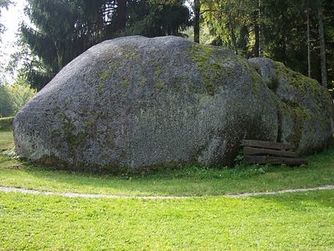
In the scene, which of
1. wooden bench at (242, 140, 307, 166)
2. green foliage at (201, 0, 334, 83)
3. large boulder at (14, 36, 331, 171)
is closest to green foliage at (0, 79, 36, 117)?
green foliage at (201, 0, 334, 83)

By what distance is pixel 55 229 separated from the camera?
8578 mm

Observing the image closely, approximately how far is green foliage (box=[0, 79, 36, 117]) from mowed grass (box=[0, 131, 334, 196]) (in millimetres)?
59708

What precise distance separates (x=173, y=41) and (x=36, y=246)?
45.3ft

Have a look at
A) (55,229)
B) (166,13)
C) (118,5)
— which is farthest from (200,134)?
(118,5)

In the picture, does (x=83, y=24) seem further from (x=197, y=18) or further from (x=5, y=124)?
(x=5, y=124)

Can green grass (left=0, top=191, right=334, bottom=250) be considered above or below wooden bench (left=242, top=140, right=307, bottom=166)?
below

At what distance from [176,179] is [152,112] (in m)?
3.03

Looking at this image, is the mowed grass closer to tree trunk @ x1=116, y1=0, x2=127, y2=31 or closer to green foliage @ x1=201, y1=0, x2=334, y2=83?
green foliage @ x1=201, y1=0, x2=334, y2=83

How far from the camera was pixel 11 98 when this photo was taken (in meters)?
82.2

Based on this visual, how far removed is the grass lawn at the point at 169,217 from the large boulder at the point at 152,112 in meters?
2.66

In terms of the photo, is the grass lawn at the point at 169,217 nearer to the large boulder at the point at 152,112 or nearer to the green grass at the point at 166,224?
the green grass at the point at 166,224

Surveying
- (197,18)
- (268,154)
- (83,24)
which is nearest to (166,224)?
(268,154)

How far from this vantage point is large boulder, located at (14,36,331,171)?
1781cm

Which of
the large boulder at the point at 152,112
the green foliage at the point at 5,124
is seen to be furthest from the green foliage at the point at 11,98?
the large boulder at the point at 152,112
